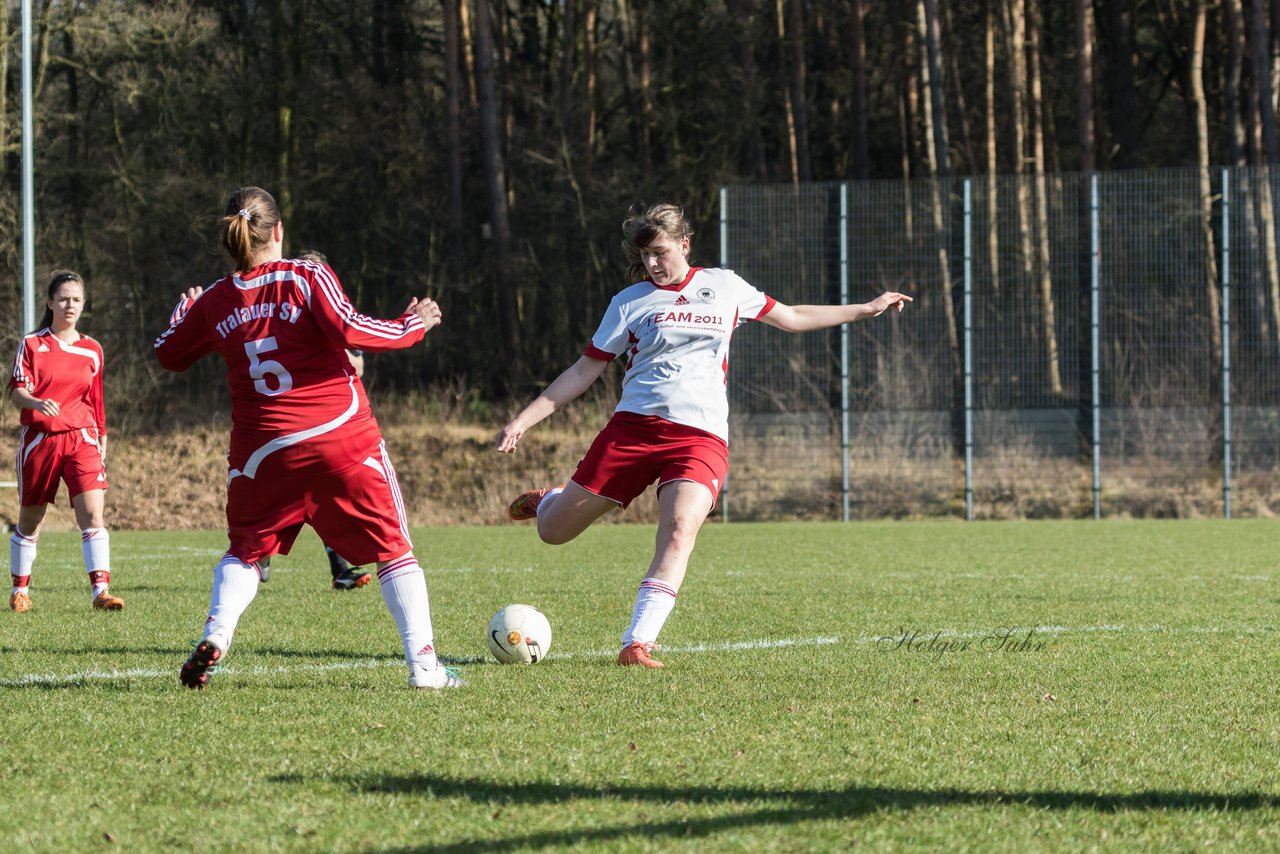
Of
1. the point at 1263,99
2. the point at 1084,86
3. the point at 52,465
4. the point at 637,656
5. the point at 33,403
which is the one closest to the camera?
the point at 637,656

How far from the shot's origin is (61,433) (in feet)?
27.7

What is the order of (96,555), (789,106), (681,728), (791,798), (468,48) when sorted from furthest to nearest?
(789,106) → (468,48) → (96,555) → (681,728) → (791,798)

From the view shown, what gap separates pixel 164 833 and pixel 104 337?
972 inches

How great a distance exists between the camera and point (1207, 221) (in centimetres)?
1820

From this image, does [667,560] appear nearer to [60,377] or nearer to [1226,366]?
[60,377]

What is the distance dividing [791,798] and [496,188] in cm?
2366

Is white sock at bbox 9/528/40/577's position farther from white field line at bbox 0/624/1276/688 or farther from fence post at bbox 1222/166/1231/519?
fence post at bbox 1222/166/1231/519

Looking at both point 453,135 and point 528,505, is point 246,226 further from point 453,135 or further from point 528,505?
point 453,135

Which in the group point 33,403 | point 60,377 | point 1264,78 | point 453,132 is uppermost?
point 453,132

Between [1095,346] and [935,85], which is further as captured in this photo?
[935,85]

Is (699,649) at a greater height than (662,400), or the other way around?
(662,400)

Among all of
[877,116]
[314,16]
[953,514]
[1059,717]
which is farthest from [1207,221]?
[314,16]

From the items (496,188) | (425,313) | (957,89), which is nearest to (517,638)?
(425,313)

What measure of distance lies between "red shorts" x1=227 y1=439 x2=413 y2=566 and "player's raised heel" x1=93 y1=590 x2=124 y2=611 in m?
3.21
